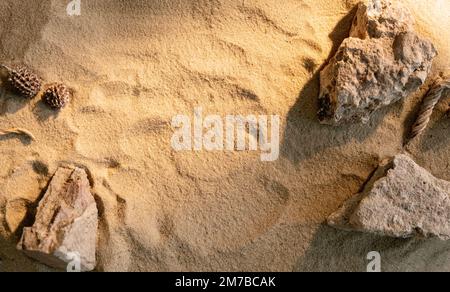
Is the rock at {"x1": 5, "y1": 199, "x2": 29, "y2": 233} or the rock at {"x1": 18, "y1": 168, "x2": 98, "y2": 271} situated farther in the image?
the rock at {"x1": 5, "y1": 199, "x2": 29, "y2": 233}

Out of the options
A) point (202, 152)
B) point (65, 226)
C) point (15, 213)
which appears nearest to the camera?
point (65, 226)

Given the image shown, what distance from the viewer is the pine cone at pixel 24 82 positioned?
216cm

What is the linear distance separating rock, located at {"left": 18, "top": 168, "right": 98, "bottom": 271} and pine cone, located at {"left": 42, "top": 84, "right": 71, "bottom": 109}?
31 cm

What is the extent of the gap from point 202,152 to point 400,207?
0.94 meters

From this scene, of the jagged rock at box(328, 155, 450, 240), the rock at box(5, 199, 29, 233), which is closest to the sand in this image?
the rock at box(5, 199, 29, 233)

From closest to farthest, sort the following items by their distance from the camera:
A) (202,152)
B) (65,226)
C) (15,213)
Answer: (65,226)
(15,213)
(202,152)

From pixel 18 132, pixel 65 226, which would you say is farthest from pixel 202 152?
pixel 18 132

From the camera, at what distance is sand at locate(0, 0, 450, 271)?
2119mm

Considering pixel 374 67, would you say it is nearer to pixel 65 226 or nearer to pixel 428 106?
pixel 428 106

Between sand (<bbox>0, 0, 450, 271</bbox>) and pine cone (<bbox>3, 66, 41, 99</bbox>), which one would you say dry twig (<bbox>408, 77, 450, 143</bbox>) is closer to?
sand (<bbox>0, 0, 450, 271</bbox>)

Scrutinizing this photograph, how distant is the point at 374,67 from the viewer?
6.83 ft

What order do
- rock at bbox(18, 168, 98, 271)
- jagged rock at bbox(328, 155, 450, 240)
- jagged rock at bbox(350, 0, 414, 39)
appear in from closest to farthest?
1. rock at bbox(18, 168, 98, 271)
2. jagged rock at bbox(328, 155, 450, 240)
3. jagged rock at bbox(350, 0, 414, 39)

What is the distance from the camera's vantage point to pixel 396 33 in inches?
84.7

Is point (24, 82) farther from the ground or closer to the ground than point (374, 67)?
closer to the ground
